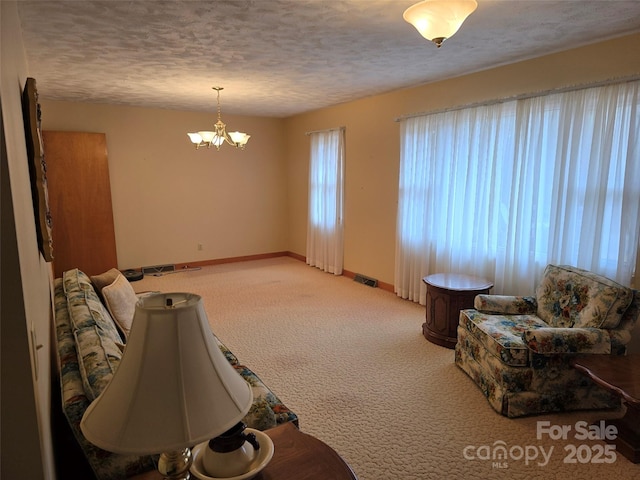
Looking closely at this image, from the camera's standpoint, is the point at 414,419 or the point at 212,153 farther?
the point at 212,153

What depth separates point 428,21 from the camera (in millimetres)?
2102

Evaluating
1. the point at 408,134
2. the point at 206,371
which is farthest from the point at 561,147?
the point at 206,371

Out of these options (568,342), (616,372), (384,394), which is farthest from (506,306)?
(384,394)

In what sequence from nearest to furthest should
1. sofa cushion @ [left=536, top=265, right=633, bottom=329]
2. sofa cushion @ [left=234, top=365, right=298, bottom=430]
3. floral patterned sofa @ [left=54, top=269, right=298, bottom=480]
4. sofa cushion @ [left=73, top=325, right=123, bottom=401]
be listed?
floral patterned sofa @ [left=54, top=269, right=298, bottom=480] → sofa cushion @ [left=73, top=325, right=123, bottom=401] → sofa cushion @ [left=234, top=365, right=298, bottom=430] → sofa cushion @ [left=536, top=265, right=633, bottom=329]

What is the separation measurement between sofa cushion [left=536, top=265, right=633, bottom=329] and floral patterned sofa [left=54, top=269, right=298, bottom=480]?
7.07 feet

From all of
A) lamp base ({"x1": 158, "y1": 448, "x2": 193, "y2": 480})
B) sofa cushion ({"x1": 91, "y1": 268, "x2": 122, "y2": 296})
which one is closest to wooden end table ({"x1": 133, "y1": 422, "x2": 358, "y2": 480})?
lamp base ({"x1": 158, "y1": 448, "x2": 193, "y2": 480})

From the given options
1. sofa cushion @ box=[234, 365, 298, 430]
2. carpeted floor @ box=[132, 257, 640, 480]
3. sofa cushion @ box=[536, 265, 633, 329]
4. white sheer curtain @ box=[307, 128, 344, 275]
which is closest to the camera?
sofa cushion @ box=[234, 365, 298, 430]

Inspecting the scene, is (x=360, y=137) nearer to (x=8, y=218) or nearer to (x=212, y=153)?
(x=212, y=153)

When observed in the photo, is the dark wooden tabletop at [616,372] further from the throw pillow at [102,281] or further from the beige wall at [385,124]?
the throw pillow at [102,281]

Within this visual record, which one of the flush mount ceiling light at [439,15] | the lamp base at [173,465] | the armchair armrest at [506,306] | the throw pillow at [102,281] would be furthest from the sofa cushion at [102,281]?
the armchair armrest at [506,306]

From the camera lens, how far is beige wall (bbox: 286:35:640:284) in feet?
10.3

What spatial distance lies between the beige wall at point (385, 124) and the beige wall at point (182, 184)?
557 millimetres

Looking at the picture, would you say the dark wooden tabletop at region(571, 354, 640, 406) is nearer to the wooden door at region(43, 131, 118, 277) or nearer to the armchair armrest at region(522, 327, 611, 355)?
the armchair armrest at region(522, 327, 611, 355)

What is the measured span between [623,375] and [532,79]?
2.56 m
